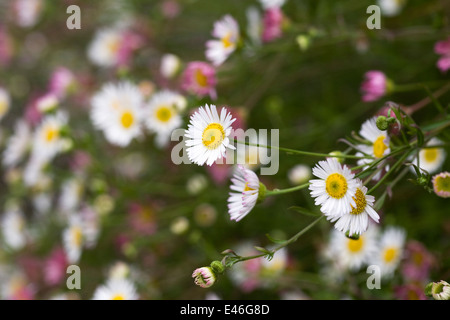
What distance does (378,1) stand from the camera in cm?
110

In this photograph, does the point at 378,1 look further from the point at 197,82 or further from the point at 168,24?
the point at 168,24

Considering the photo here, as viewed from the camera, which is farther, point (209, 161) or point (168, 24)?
point (168, 24)

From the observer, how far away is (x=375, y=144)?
28.4 inches

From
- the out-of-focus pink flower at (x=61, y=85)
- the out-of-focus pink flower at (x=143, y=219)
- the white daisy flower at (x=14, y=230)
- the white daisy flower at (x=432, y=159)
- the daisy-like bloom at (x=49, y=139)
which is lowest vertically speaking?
the white daisy flower at (x=432, y=159)

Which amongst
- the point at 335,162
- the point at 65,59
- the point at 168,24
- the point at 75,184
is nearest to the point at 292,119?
the point at 168,24

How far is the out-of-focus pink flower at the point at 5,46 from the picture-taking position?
179 centimetres

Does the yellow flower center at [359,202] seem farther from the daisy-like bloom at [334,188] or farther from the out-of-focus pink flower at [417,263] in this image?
the out-of-focus pink flower at [417,263]

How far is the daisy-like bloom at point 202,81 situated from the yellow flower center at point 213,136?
278 mm

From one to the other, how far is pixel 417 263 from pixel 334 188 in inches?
16.4

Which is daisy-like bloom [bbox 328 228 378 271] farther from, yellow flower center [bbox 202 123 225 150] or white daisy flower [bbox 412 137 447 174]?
yellow flower center [bbox 202 123 225 150]

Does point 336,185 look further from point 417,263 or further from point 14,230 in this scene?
point 14,230

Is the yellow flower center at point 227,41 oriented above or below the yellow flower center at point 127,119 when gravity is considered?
above

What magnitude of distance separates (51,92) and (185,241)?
605 millimetres

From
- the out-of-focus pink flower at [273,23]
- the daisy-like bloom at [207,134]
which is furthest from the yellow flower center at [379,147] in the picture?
the out-of-focus pink flower at [273,23]
